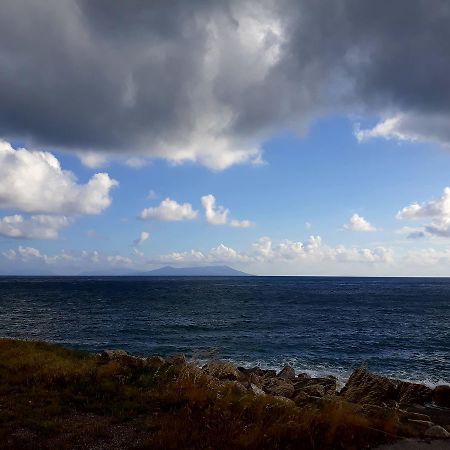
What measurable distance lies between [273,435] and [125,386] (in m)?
6.07

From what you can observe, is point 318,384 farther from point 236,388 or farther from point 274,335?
point 274,335

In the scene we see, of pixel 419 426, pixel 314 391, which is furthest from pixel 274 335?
pixel 419 426

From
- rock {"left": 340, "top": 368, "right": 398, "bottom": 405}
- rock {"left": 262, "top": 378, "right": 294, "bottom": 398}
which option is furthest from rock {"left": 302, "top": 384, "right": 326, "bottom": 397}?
rock {"left": 340, "top": 368, "right": 398, "bottom": 405}

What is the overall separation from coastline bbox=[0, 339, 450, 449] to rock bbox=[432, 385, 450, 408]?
3.69 m

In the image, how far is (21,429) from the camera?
31.7 ft

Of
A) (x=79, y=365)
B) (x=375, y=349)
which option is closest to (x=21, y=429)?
(x=79, y=365)

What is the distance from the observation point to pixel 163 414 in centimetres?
1084

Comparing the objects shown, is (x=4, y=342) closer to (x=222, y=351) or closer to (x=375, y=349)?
(x=222, y=351)

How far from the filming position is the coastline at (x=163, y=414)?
355 inches

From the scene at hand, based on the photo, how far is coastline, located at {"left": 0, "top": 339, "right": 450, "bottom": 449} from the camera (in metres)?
9.02

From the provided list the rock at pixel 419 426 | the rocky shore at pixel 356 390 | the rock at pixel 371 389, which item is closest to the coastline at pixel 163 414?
the rock at pixel 419 426

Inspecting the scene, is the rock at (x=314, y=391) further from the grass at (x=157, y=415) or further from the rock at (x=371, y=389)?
the grass at (x=157, y=415)

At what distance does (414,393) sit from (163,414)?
14849mm

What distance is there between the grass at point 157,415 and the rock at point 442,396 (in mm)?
10786
